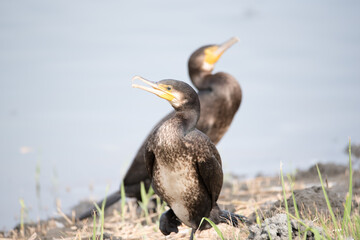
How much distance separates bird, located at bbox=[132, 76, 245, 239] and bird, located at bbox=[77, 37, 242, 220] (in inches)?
79.8

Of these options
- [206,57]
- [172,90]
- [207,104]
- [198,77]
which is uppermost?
[172,90]

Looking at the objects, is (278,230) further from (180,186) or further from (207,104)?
(207,104)

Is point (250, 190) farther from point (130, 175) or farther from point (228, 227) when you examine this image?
point (228, 227)

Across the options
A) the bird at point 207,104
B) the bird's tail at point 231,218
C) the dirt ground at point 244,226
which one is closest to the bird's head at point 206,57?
the bird at point 207,104

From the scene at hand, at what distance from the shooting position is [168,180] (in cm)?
314

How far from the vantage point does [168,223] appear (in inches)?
138

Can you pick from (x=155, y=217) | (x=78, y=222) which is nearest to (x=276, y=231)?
(x=155, y=217)

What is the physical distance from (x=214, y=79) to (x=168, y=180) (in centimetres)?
259

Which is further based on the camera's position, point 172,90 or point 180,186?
point 180,186

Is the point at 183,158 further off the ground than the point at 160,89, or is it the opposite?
the point at 160,89

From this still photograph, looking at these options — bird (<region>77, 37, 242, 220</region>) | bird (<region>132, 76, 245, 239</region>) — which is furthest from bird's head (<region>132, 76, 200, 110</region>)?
bird (<region>77, 37, 242, 220</region>)

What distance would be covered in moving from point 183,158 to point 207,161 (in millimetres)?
169

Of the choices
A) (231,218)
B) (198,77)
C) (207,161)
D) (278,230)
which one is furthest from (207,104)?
(278,230)

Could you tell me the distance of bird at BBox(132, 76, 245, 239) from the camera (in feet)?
9.93
